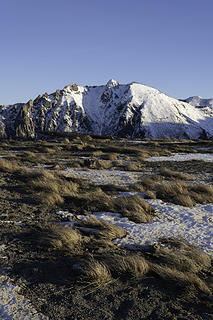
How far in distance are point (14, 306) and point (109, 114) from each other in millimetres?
168241

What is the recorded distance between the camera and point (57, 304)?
3.69 m

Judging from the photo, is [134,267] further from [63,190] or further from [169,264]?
[63,190]

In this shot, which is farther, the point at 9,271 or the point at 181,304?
the point at 9,271

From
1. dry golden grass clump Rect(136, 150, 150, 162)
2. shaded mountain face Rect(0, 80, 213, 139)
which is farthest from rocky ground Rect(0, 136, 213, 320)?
shaded mountain face Rect(0, 80, 213, 139)

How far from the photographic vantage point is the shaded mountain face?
14538 centimetres

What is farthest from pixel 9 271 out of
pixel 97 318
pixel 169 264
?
pixel 169 264

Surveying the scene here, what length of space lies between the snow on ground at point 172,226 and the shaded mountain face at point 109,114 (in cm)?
13435

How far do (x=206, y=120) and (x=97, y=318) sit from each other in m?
165

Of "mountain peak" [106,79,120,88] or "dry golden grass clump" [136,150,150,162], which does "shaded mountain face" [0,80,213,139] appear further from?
"dry golden grass clump" [136,150,150,162]

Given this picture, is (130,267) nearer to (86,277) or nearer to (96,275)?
(96,275)

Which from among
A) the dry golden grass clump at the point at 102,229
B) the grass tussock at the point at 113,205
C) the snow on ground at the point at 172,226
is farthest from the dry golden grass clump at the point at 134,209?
the dry golden grass clump at the point at 102,229

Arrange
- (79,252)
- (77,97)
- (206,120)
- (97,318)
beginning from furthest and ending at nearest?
(77,97), (206,120), (79,252), (97,318)

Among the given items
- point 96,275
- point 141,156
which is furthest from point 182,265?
point 141,156

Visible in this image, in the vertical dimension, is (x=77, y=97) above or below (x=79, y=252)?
above
